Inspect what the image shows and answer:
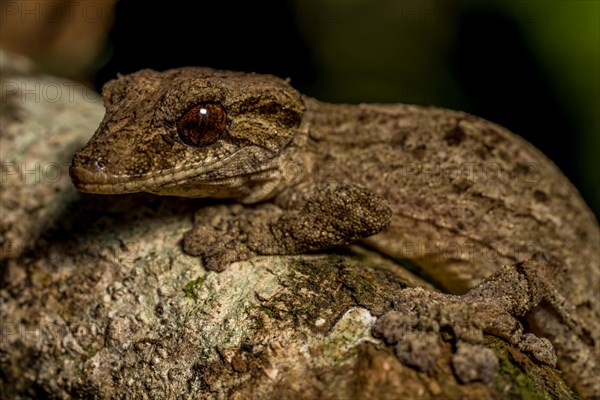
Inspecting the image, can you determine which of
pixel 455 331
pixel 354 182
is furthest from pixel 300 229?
pixel 455 331

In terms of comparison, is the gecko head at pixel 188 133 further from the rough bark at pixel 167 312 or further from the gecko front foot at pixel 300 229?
the rough bark at pixel 167 312

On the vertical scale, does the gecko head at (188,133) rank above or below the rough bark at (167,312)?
above

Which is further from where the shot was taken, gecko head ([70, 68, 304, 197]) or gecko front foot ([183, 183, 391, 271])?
gecko front foot ([183, 183, 391, 271])

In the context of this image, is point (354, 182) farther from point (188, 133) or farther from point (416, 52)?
point (416, 52)

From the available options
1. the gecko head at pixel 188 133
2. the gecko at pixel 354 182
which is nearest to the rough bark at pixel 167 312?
the gecko at pixel 354 182

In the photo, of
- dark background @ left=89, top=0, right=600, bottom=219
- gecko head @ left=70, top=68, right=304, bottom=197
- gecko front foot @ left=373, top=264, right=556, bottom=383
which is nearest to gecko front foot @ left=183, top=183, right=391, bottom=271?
gecko head @ left=70, top=68, right=304, bottom=197

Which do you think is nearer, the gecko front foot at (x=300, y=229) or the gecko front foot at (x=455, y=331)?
the gecko front foot at (x=455, y=331)

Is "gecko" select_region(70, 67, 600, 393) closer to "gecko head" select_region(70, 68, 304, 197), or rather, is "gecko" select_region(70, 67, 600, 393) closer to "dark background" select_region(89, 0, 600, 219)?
"gecko head" select_region(70, 68, 304, 197)

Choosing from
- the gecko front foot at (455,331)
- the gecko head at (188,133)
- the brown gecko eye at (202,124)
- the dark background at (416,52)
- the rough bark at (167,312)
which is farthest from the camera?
the dark background at (416,52)
